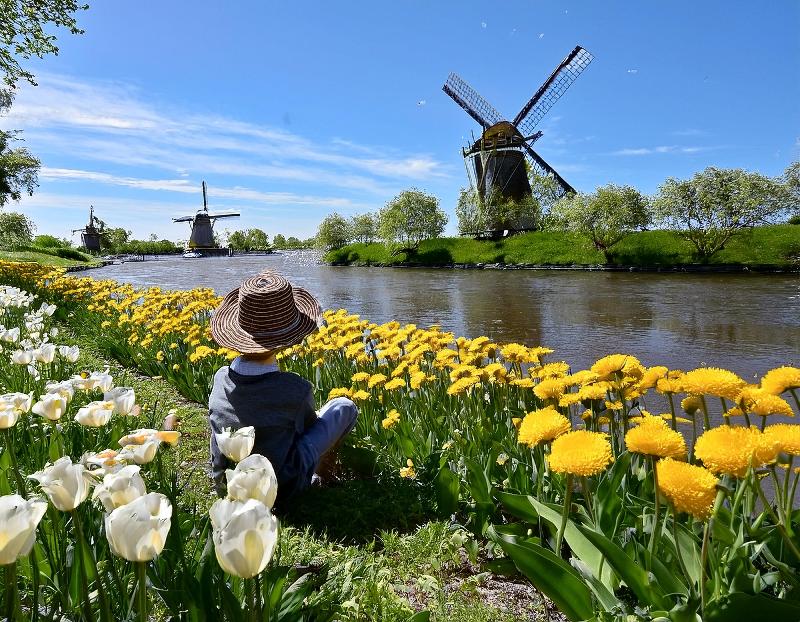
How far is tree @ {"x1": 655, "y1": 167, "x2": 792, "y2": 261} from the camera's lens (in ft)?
85.0

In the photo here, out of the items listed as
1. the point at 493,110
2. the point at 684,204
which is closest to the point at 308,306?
the point at 684,204

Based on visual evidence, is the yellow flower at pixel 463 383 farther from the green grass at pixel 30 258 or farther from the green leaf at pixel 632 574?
the green grass at pixel 30 258

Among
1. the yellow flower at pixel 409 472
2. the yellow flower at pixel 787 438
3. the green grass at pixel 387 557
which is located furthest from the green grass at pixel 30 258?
the yellow flower at pixel 787 438

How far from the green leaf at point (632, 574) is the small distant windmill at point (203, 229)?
7882 cm

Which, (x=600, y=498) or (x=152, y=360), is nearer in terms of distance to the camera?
(x=600, y=498)

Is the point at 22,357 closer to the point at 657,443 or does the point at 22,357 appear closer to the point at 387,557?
A: the point at 387,557

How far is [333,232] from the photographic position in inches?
2174

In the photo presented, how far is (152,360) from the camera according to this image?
5.66 meters

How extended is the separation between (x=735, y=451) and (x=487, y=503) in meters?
1.24

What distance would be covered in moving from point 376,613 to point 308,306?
1.75 meters

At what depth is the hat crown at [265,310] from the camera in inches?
112

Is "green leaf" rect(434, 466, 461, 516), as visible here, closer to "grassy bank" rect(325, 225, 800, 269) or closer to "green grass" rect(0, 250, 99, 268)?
"grassy bank" rect(325, 225, 800, 269)

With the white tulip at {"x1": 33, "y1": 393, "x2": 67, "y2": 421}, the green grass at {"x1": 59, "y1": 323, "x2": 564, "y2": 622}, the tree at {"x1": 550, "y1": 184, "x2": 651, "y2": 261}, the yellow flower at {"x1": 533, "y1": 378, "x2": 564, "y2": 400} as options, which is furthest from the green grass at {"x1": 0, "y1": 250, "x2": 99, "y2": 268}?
the yellow flower at {"x1": 533, "y1": 378, "x2": 564, "y2": 400}

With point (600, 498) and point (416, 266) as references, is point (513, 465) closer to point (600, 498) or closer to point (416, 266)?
point (600, 498)
